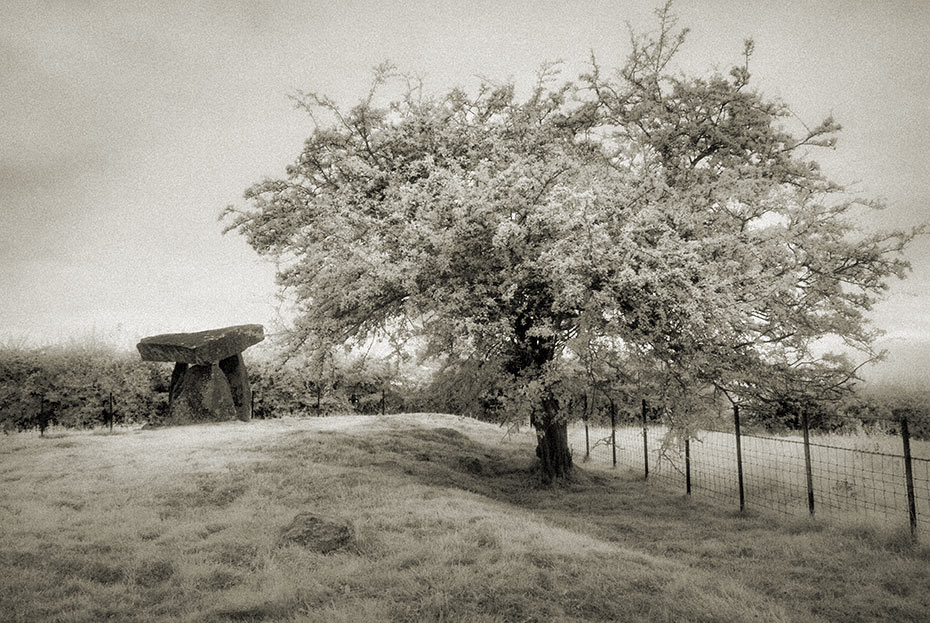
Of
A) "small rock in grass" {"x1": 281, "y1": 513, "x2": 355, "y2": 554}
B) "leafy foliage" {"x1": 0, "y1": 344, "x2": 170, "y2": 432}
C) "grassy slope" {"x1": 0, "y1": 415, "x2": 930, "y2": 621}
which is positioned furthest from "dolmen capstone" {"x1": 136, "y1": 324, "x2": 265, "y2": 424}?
"small rock in grass" {"x1": 281, "y1": 513, "x2": 355, "y2": 554}

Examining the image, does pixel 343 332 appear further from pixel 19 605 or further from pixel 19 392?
pixel 19 392

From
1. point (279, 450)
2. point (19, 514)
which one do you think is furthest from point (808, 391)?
point (19, 514)

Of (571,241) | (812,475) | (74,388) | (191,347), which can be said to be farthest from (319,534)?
(74,388)

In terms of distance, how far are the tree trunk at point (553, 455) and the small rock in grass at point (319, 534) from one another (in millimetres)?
6080

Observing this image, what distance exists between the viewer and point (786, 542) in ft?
26.2

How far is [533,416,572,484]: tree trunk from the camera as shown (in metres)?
12.6

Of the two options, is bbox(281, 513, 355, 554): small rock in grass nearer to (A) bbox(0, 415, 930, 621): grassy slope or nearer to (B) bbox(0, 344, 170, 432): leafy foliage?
(A) bbox(0, 415, 930, 621): grassy slope

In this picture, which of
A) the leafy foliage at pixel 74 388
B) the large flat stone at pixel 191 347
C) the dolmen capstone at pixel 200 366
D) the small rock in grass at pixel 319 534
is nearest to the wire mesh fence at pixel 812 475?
the small rock in grass at pixel 319 534

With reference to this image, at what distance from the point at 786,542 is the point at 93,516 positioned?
9735 mm

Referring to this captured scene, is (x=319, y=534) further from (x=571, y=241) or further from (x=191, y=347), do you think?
(x=191, y=347)

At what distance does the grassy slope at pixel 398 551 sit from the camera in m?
5.58

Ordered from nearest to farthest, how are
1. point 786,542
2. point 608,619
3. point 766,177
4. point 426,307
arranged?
point 608,619 < point 786,542 < point 426,307 < point 766,177

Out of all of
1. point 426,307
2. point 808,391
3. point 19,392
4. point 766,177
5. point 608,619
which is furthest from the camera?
point 19,392

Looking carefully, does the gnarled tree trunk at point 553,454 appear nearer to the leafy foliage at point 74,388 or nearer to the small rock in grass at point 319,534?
the small rock in grass at point 319,534
